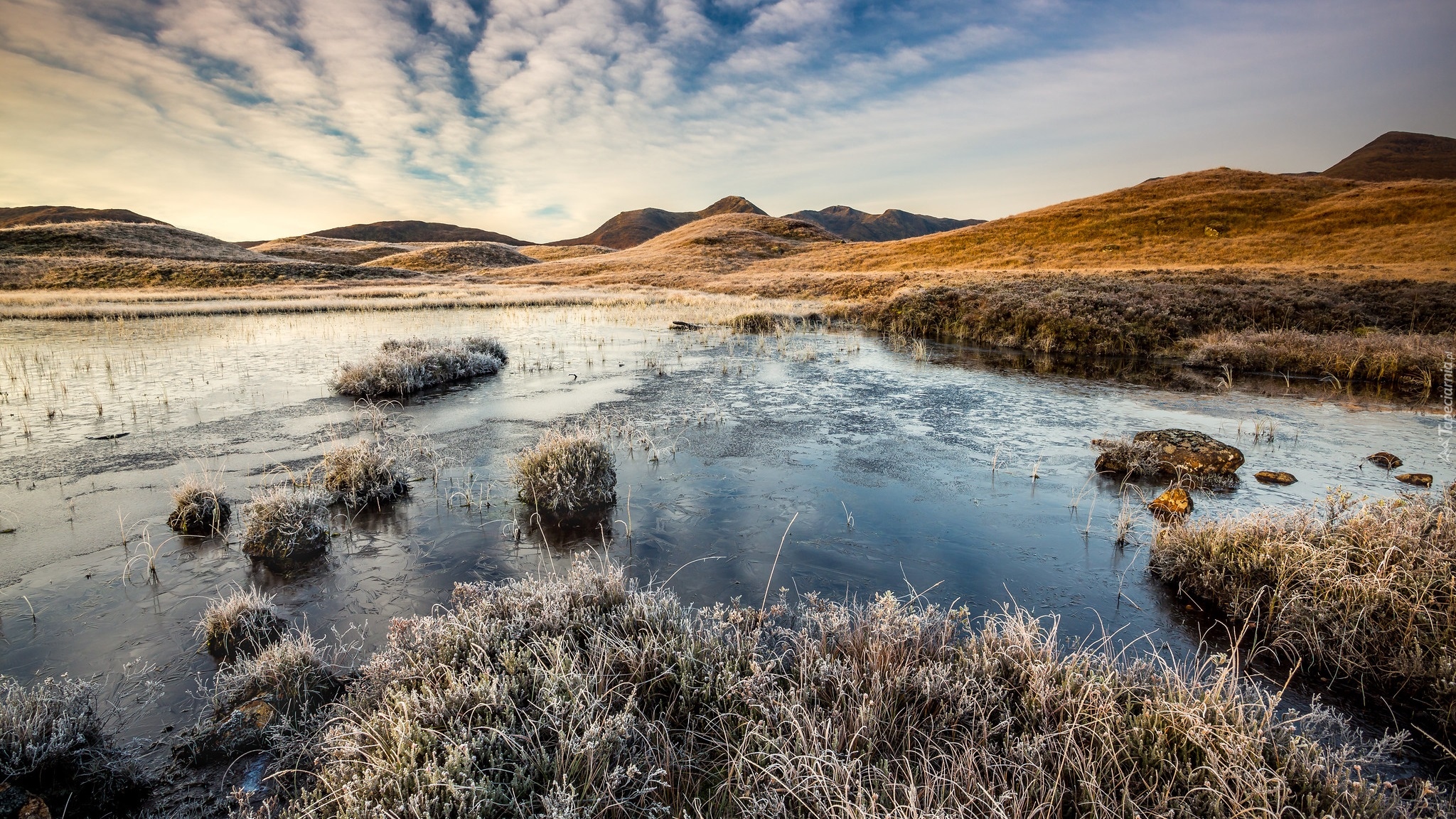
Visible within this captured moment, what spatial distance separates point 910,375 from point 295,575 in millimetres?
13660

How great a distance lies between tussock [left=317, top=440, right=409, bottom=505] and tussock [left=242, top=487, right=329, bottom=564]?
2.64 ft

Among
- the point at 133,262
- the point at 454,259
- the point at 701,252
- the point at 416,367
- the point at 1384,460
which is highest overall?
the point at 454,259

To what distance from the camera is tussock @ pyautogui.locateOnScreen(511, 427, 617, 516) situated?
7.13 meters

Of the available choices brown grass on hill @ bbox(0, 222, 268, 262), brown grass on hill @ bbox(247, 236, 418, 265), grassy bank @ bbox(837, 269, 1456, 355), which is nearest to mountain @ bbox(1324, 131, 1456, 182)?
grassy bank @ bbox(837, 269, 1456, 355)

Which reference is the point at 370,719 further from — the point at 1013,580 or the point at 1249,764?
the point at 1013,580

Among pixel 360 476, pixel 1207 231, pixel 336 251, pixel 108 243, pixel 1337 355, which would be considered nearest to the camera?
pixel 360 476

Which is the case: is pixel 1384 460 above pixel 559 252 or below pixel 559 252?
below

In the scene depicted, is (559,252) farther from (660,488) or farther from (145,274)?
(660,488)

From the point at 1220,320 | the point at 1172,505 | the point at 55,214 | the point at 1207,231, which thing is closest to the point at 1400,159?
the point at 1207,231

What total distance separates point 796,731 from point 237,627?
4319 millimetres

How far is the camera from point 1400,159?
137375mm

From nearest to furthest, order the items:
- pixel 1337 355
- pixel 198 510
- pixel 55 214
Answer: pixel 198 510 < pixel 1337 355 < pixel 55 214

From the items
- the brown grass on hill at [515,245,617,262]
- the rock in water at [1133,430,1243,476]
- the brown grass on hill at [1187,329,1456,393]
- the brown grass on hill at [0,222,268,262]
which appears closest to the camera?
the rock in water at [1133,430,1243,476]

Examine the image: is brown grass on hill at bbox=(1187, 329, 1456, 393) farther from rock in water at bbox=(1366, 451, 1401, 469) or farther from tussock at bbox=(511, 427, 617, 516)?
tussock at bbox=(511, 427, 617, 516)
